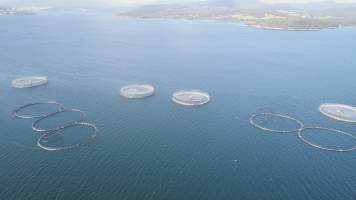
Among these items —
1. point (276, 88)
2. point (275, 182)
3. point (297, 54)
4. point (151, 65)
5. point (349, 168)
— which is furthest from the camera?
point (297, 54)

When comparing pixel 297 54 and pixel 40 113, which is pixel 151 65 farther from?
pixel 297 54

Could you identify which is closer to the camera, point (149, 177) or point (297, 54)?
point (149, 177)

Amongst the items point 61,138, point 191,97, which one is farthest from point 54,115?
point 191,97

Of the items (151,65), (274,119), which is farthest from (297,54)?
(274,119)

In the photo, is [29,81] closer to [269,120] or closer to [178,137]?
[178,137]

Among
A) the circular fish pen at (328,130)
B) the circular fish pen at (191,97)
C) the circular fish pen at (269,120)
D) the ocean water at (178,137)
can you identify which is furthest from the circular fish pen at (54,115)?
the circular fish pen at (328,130)

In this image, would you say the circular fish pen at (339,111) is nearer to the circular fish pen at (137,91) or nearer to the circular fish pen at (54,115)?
→ the circular fish pen at (137,91)

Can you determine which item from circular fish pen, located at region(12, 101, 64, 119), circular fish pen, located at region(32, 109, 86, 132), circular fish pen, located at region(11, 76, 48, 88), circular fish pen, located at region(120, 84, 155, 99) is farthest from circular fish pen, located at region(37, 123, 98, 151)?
circular fish pen, located at region(11, 76, 48, 88)
